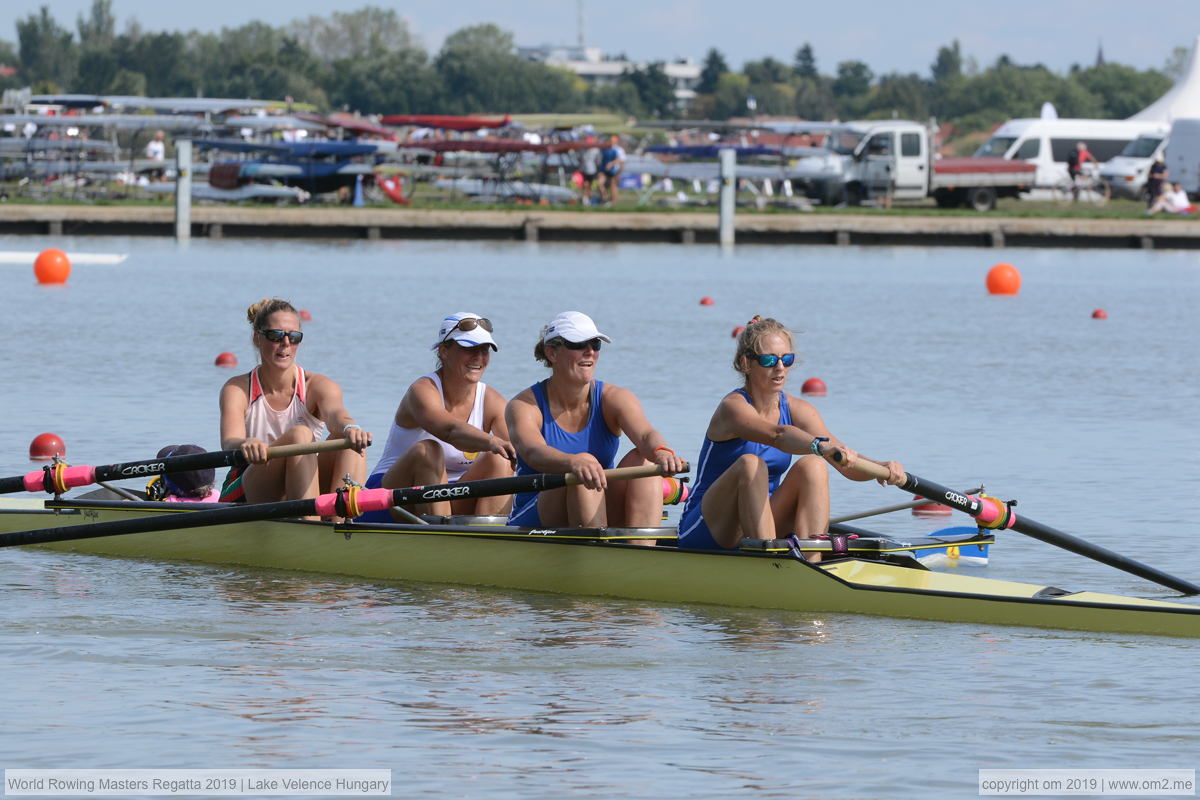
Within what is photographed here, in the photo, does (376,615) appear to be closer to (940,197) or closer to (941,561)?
(941,561)

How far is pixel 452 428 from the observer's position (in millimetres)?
9203

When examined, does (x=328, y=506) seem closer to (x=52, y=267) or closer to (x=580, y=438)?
(x=580, y=438)

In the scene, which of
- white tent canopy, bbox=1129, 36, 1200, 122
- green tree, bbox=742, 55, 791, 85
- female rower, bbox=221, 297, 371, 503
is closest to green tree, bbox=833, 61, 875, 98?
green tree, bbox=742, 55, 791, 85

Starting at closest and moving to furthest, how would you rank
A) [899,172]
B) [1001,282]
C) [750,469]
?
[750,469], [1001,282], [899,172]

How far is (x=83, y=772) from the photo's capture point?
6.28 metres

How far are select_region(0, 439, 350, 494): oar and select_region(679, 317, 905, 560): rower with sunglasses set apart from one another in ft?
5.69

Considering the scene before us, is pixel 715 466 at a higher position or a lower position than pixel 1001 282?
higher

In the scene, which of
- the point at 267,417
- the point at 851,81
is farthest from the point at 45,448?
the point at 851,81

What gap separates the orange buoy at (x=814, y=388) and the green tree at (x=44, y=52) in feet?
508

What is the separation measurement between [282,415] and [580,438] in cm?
167

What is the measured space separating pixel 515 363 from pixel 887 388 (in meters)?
3.85

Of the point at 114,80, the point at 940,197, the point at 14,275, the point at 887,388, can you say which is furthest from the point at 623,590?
the point at 114,80

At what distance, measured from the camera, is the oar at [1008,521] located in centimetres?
851

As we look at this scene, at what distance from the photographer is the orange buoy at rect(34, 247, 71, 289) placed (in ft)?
93.9
